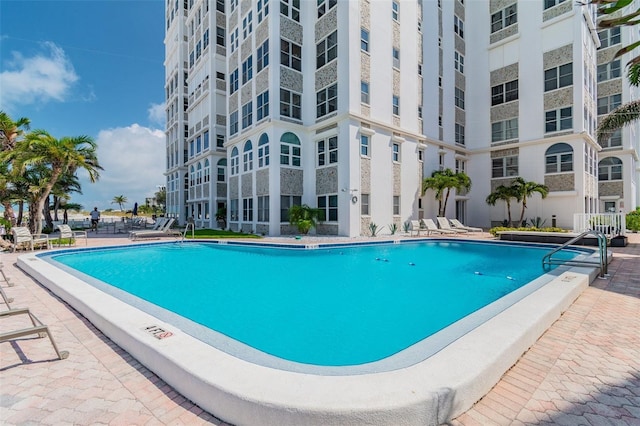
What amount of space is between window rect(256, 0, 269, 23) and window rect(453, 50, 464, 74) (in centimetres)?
1560

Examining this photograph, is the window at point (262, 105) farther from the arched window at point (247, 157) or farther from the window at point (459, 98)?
the window at point (459, 98)

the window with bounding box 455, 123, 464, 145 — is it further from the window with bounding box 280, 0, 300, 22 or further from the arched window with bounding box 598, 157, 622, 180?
the window with bounding box 280, 0, 300, 22

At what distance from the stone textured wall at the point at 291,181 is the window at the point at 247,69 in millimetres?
7706

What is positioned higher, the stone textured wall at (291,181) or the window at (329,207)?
the stone textured wall at (291,181)

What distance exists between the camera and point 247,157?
21641mm

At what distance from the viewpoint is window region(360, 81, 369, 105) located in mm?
18312

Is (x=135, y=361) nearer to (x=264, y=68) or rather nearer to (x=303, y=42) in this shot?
(x=264, y=68)

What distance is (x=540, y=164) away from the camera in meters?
22.7

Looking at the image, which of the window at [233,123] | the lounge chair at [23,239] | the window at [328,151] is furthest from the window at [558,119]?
the lounge chair at [23,239]

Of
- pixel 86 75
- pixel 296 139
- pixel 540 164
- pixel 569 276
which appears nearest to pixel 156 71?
pixel 86 75

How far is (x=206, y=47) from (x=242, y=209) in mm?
16409

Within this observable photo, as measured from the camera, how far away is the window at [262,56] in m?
19.4

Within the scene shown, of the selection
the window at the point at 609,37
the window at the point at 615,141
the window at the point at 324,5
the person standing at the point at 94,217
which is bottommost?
the person standing at the point at 94,217

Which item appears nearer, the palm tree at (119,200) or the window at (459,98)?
the window at (459,98)
